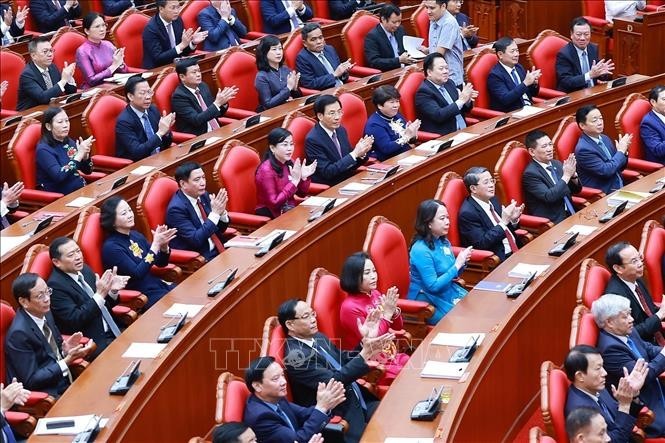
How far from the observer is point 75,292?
402 centimetres

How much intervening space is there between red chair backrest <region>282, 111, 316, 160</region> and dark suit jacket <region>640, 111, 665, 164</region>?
58.4 inches

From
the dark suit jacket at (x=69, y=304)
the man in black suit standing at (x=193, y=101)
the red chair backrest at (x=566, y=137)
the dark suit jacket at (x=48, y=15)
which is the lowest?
the red chair backrest at (x=566, y=137)

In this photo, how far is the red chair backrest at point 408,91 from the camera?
19.1ft

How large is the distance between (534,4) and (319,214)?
356 centimetres

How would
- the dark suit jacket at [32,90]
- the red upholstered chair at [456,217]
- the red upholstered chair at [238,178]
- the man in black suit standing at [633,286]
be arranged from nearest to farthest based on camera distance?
the man in black suit standing at [633,286] < the red upholstered chair at [456,217] < the red upholstered chair at [238,178] < the dark suit jacket at [32,90]

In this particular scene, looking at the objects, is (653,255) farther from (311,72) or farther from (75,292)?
(311,72)

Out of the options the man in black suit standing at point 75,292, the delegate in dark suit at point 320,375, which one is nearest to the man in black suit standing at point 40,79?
the man in black suit standing at point 75,292

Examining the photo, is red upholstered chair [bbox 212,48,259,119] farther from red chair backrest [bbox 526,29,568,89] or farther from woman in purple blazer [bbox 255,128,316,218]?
red chair backrest [bbox 526,29,568,89]

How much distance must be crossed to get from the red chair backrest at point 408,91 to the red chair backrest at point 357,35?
2.87 ft

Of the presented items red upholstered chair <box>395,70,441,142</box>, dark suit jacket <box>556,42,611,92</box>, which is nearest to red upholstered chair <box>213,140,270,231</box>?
red upholstered chair <box>395,70,441,142</box>

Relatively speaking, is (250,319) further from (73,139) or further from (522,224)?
(73,139)

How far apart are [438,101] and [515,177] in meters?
0.93

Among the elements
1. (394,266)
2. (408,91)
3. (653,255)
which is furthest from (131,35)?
(653,255)

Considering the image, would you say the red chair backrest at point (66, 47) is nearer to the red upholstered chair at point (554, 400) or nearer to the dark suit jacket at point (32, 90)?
the dark suit jacket at point (32, 90)
